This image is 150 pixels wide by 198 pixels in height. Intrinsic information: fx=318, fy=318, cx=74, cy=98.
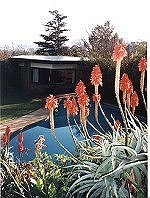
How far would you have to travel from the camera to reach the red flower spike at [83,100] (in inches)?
77.0

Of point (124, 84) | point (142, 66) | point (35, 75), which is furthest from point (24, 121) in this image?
point (142, 66)

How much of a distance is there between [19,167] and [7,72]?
627mm

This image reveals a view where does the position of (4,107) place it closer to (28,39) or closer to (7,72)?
(7,72)

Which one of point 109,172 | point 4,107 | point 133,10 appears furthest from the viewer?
point 4,107

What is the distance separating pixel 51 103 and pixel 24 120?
22 cm

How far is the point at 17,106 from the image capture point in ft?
6.77

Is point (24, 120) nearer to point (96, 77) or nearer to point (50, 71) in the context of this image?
point (50, 71)

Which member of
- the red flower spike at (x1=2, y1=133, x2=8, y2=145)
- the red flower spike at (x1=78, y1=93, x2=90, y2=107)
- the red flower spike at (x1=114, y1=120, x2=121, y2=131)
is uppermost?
the red flower spike at (x1=78, y1=93, x2=90, y2=107)

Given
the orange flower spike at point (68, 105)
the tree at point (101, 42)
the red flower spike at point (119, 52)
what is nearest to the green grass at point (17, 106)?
the orange flower spike at point (68, 105)

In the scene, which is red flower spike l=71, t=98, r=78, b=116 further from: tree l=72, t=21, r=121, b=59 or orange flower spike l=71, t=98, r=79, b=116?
tree l=72, t=21, r=121, b=59

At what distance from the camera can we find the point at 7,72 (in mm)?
2027

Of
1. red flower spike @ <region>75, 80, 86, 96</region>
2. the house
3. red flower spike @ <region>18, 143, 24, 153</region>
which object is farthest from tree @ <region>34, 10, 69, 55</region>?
red flower spike @ <region>18, 143, 24, 153</region>

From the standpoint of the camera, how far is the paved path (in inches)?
80.5

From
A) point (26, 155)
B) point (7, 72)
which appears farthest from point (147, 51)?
point (26, 155)
